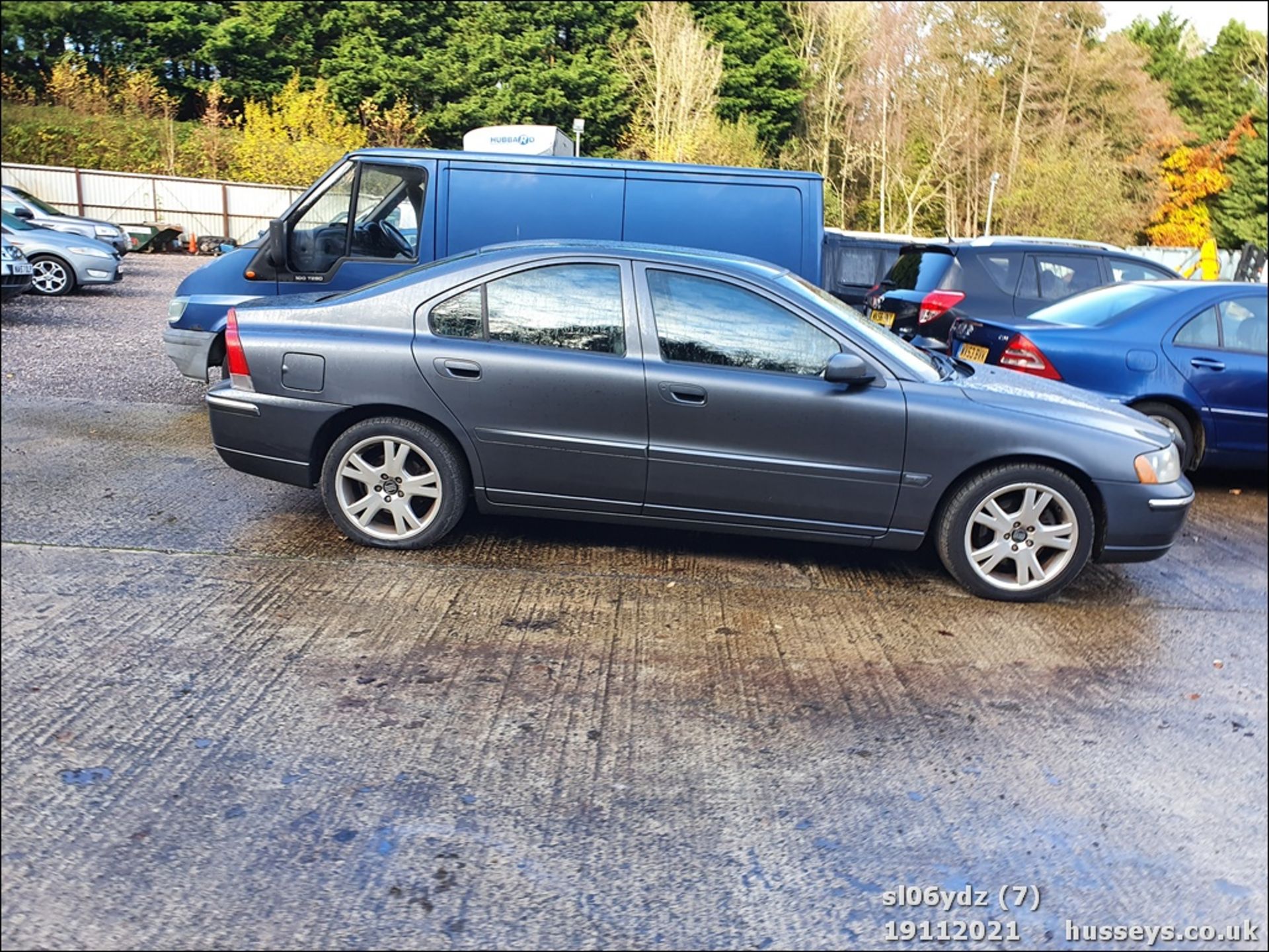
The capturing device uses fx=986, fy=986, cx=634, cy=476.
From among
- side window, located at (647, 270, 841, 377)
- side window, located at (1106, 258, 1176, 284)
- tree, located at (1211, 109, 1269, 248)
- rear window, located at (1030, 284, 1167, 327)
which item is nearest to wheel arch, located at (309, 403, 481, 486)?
side window, located at (647, 270, 841, 377)

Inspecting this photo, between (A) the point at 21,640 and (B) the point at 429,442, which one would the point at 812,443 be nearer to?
(B) the point at 429,442

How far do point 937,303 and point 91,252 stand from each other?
652 centimetres

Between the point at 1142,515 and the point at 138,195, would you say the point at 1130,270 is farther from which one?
the point at 138,195

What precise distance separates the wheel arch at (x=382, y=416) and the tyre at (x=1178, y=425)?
9.82ft

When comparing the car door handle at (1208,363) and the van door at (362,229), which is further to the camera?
the van door at (362,229)

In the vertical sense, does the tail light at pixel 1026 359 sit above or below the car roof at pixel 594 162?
below

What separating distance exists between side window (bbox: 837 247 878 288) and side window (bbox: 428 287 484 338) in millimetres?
7612

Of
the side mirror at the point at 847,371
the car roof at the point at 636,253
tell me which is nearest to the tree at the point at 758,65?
the car roof at the point at 636,253

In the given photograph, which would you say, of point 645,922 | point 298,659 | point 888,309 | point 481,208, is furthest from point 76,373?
point 888,309

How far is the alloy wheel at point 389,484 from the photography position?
4691 millimetres

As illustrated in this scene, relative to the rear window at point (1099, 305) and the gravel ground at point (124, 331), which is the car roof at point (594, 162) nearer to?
the rear window at point (1099, 305)

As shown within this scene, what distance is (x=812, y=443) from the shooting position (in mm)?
4520

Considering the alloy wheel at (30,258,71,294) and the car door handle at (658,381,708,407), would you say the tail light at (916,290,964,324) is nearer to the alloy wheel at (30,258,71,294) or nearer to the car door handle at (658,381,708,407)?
the car door handle at (658,381,708,407)

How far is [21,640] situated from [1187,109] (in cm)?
722
